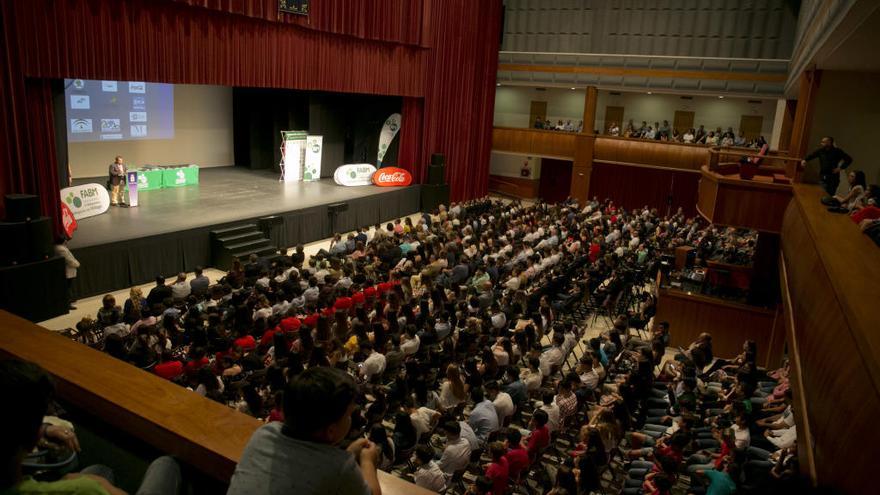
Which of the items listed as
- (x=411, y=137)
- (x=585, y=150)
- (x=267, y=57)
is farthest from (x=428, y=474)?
(x=585, y=150)

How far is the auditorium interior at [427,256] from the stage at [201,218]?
93mm

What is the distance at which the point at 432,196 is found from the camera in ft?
66.9

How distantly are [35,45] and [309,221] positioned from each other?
6.78m

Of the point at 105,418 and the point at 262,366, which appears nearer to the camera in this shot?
the point at 105,418

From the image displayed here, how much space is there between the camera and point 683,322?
11531 mm

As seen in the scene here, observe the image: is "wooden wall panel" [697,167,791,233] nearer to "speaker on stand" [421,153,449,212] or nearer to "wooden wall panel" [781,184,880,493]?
"wooden wall panel" [781,184,880,493]

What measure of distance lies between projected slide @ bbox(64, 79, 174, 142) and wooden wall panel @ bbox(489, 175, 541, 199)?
14.2 m

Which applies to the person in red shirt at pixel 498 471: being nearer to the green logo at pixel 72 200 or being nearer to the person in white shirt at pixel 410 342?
the person in white shirt at pixel 410 342

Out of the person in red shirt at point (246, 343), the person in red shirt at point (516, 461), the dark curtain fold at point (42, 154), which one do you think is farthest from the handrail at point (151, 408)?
the dark curtain fold at point (42, 154)

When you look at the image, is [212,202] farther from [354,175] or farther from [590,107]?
[590,107]

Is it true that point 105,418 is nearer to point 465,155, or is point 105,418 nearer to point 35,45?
point 35,45

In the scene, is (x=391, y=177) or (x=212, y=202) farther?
(x=391, y=177)

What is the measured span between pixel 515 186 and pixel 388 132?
8180 mm

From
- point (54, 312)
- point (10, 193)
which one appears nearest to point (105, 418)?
point (54, 312)
